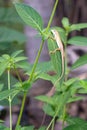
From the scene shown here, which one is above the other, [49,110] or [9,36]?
[9,36]

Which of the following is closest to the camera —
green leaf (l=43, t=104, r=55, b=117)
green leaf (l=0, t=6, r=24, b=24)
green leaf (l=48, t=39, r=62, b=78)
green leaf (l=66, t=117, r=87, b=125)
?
green leaf (l=48, t=39, r=62, b=78)

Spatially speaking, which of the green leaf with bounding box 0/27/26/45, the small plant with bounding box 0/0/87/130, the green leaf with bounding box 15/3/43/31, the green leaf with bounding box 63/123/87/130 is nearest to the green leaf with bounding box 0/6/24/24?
the green leaf with bounding box 0/27/26/45

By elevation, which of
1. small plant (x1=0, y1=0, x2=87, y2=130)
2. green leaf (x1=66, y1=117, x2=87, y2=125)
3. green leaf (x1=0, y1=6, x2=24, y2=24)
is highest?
green leaf (x1=0, y1=6, x2=24, y2=24)

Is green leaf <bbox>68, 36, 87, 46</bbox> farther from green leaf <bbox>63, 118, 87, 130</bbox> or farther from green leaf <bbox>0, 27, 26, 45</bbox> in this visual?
green leaf <bbox>0, 27, 26, 45</bbox>

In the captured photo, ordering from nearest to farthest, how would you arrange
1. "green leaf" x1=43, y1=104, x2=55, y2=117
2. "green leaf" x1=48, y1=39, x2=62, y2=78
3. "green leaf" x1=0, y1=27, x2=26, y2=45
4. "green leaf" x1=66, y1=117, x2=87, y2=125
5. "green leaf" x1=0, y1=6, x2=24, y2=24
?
"green leaf" x1=48, y1=39, x2=62, y2=78 < "green leaf" x1=66, y1=117, x2=87, y2=125 < "green leaf" x1=43, y1=104, x2=55, y2=117 < "green leaf" x1=0, y1=27, x2=26, y2=45 < "green leaf" x1=0, y1=6, x2=24, y2=24

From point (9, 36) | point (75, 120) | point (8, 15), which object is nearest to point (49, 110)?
point (75, 120)

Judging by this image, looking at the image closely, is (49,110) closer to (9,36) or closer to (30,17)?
(30,17)

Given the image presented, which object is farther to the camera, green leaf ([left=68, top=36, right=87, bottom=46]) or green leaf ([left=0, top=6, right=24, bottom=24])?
green leaf ([left=0, top=6, right=24, bottom=24])

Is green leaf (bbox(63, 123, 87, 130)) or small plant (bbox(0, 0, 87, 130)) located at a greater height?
small plant (bbox(0, 0, 87, 130))

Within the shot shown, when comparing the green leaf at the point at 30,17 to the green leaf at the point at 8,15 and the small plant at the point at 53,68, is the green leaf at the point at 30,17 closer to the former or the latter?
the small plant at the point at 53,68

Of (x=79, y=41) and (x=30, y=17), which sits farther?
(x=79, y=41)

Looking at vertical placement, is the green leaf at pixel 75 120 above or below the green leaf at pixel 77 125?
above

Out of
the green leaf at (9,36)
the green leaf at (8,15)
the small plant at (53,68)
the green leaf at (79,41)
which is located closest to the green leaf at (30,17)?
the small plant at (53,68)

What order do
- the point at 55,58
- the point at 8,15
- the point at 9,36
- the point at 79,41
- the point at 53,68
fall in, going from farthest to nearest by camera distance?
the point at 8,15 < the point at 9,36 < the point at 79,41 < the point at 53,68 < the point at 55,58
